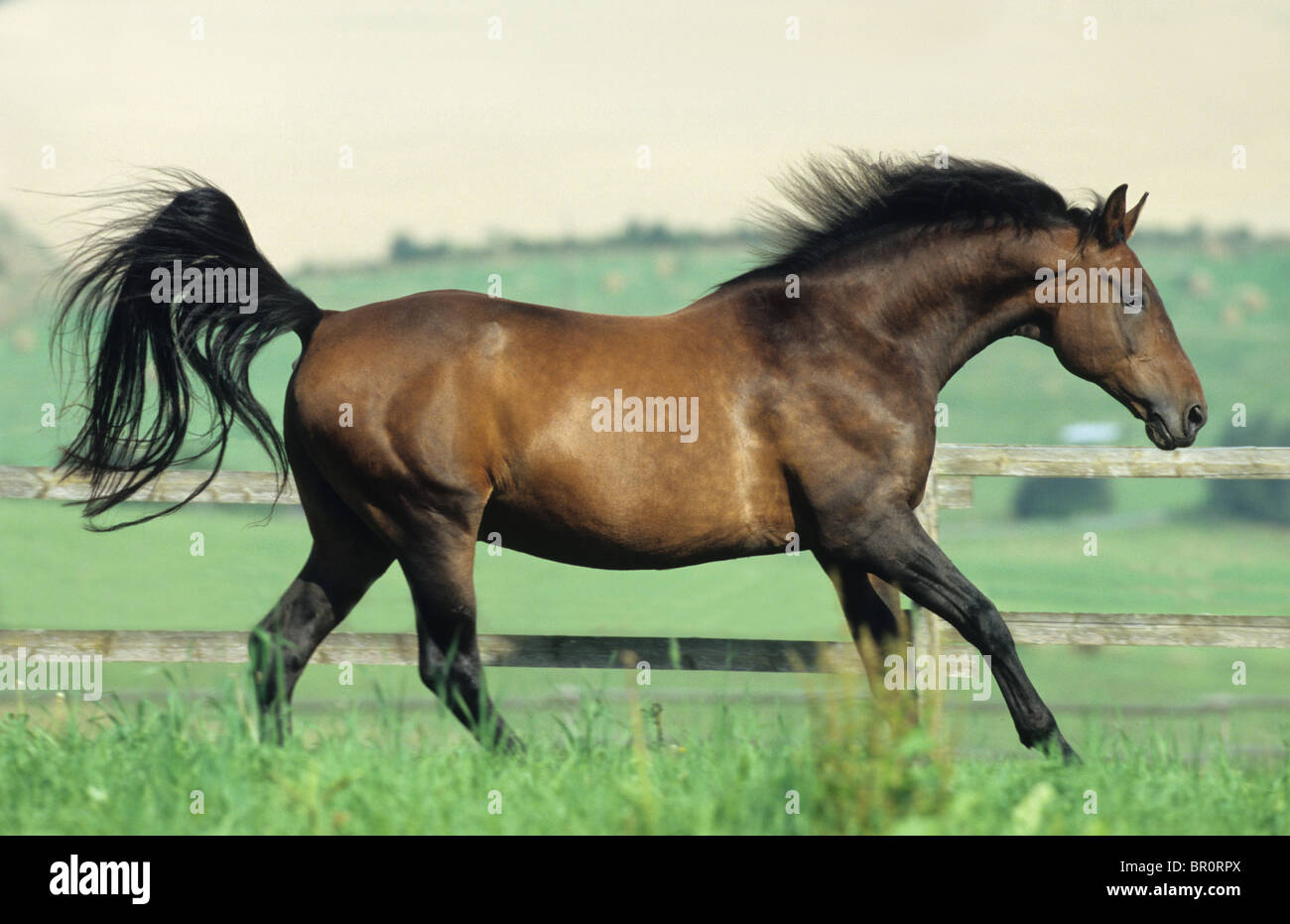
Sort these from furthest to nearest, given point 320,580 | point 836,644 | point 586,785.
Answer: point 836,644, point 320,580, point 586,785

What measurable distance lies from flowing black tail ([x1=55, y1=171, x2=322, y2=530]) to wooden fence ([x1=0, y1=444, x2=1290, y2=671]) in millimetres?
812

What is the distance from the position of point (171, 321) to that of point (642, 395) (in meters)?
1.80

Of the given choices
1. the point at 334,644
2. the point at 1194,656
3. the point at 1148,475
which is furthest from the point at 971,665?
the point at 1194,656

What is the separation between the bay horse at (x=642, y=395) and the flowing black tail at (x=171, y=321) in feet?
0.03

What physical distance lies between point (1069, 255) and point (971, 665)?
1.88 metres

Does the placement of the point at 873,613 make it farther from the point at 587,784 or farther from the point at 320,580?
the point at 320,580

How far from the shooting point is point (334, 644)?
218 inches

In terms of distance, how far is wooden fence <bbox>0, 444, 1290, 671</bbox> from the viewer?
5.48 meters

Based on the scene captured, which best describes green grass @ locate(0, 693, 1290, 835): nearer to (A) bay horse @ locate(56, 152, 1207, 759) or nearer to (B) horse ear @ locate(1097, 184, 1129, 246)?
(A) bay horse @ locate(56, 152, 1207, 759)

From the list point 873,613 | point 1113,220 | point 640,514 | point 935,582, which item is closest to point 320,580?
point 640,514

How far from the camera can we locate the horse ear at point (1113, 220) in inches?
180

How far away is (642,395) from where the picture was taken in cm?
434

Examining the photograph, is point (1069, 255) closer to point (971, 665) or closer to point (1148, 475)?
point (1148, 475)

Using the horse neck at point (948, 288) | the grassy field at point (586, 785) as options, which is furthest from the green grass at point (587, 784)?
the horse neck at point (948, 288)
